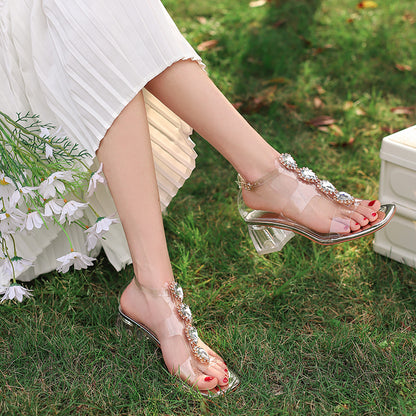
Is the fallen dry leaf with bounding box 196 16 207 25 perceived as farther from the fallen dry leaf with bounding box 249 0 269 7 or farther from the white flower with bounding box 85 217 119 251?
the white flower with bounding box 85 217 119 251

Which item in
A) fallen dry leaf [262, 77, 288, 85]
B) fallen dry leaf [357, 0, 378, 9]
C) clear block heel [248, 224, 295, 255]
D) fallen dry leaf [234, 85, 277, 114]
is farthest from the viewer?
fallen dry leaf [357, 0, 378, 9]

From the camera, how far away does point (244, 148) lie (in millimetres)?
1523

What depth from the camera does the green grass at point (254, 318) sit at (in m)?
1.38

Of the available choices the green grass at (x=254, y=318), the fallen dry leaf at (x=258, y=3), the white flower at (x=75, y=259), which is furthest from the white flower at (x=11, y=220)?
the fallen dry leaf at (x=258, y=3)

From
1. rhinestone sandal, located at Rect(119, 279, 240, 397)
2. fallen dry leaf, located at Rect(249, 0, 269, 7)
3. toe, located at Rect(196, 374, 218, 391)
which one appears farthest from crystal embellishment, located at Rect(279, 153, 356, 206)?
fallen dry leaf, located at Rect(249, 0, 269, 7)

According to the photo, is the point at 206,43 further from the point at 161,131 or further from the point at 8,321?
the point at 8,321

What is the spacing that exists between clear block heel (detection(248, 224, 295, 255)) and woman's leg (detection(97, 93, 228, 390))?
1.05ft

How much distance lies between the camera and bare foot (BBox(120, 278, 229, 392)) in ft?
4.57

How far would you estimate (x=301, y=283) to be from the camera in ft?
5.63

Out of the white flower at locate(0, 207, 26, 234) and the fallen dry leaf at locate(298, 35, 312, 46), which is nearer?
the white flower at locate(0, 207, 26, 234)

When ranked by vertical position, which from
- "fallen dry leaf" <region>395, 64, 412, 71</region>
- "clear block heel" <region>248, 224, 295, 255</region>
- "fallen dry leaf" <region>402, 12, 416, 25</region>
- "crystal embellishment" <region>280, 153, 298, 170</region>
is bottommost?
"fallen dry leaf" <region>402, 12, 416, 25</region>

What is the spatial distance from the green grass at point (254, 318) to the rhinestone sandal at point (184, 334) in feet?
0.10

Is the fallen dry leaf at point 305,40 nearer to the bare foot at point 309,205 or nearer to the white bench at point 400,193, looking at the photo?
the white bench at point 400,193

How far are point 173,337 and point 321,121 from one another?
4.60 ft
